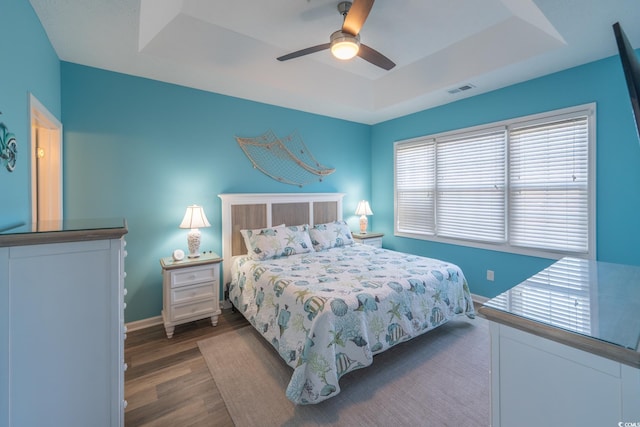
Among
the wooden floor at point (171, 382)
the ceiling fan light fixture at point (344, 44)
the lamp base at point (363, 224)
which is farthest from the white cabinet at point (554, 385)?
the lamp base at point (363, 224)

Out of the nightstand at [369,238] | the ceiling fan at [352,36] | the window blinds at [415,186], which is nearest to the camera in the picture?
the ceiling fan at [352,36]

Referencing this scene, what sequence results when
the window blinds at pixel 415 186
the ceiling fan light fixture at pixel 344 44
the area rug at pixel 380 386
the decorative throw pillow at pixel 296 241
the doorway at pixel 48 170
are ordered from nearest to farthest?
1. the area rug at pixel 380 386
2. the ceiling fan light fixture at pixel 344 44
3. the doorway at pixel 48 170
4. the decorative throw pillow at pixel 296 241
5. the window blinds at pixel 415 186

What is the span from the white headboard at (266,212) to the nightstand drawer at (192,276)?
415mm

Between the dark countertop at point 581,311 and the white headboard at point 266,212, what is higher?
the white headboard at point 266,212

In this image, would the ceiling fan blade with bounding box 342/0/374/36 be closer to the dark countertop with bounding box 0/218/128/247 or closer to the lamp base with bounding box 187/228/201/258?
the dark countertop with bounding box 0/218/128/247

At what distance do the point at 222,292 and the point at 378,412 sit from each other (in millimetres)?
2321

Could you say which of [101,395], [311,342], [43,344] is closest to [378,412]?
[311,342]

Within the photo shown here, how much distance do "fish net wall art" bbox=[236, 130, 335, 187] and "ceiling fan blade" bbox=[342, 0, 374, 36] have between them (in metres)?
2.00

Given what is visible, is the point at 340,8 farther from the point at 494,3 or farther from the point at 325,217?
the point at 325,217

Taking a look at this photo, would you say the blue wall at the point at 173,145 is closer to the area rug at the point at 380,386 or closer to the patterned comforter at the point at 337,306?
the patterned comforter at the point at 337,306

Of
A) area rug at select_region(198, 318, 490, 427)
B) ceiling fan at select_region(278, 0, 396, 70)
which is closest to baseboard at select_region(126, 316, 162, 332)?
area rug at select_region(198, 318, 490, 427)

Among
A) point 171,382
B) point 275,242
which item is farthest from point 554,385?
point 275,242

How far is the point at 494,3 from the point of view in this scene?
7.95ft

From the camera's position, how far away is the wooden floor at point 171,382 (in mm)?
1745
